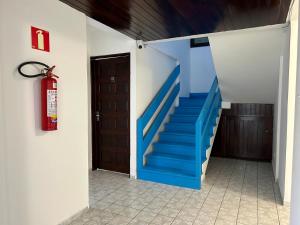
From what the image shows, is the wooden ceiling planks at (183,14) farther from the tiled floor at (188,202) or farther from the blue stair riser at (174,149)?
the tiled floor at (188,202)

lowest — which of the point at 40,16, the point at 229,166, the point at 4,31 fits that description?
the point at 229,166

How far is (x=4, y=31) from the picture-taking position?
70.3 inches

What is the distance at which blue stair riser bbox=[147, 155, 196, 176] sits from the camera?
3.71 metres

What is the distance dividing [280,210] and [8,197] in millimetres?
2999

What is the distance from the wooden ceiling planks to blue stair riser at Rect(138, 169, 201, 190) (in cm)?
227

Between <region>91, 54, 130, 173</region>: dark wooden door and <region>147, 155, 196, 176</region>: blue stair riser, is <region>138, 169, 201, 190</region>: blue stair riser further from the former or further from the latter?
<region>91, 54, 130, 173</region>: dark wooden door

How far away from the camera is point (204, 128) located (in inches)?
147

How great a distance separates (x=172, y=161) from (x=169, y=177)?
34 cm

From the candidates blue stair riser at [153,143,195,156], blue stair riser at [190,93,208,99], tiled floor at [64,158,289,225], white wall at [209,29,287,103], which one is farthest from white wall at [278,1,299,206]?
blue stair riser at [190,93,208,99]

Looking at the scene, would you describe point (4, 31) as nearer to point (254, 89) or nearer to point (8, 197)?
point (8, 197)

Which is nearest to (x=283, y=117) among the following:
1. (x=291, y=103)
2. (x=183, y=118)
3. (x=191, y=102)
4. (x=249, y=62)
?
(x=291, y=103)

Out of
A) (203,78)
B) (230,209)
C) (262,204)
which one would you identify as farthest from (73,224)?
(203,78)

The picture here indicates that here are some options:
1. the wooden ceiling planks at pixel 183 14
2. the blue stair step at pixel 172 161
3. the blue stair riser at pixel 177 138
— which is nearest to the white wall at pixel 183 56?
the wooden ceiling planks at pixel 183 14

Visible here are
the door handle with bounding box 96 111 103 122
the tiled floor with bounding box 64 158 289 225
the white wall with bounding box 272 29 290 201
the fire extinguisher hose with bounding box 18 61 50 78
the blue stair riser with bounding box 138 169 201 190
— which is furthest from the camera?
the door handle with bounding box 96 111 103 122
